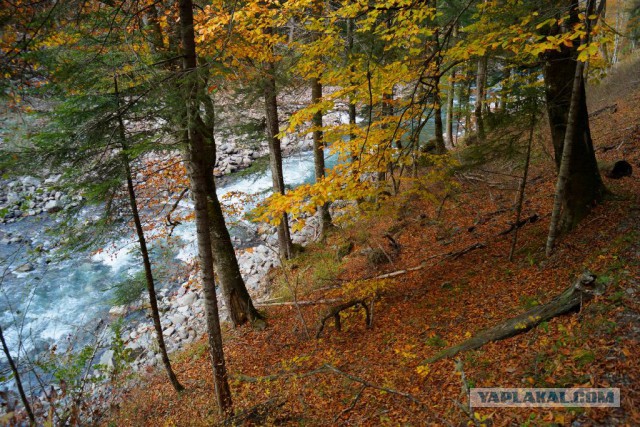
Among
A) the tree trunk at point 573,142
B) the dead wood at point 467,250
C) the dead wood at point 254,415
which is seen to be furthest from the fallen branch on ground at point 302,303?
the tree trunk at point 573,142

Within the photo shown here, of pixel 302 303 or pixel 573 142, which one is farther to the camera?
pixel 302 303

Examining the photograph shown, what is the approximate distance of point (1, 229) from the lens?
17516 mm

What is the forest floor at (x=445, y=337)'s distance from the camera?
163 inches

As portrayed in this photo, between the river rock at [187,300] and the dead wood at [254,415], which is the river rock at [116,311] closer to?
the river rock at [187,300]

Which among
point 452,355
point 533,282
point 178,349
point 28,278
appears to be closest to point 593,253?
point 533,282

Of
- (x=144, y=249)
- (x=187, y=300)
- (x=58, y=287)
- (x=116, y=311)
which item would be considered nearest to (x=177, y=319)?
(x=187, y=300)

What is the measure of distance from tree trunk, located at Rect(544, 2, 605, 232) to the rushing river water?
28.3 ft

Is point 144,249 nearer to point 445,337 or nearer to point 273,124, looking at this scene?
point 445,337

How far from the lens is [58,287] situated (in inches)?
556

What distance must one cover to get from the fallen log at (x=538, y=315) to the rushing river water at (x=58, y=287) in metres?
8.86

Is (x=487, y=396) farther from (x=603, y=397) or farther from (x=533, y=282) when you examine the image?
(x=533, y=282)

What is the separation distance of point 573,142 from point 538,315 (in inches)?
130

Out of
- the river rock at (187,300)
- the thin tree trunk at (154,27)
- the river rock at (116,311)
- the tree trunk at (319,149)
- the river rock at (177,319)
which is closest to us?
the thin tree trunk at (154,27)

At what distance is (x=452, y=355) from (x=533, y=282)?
2185mm
